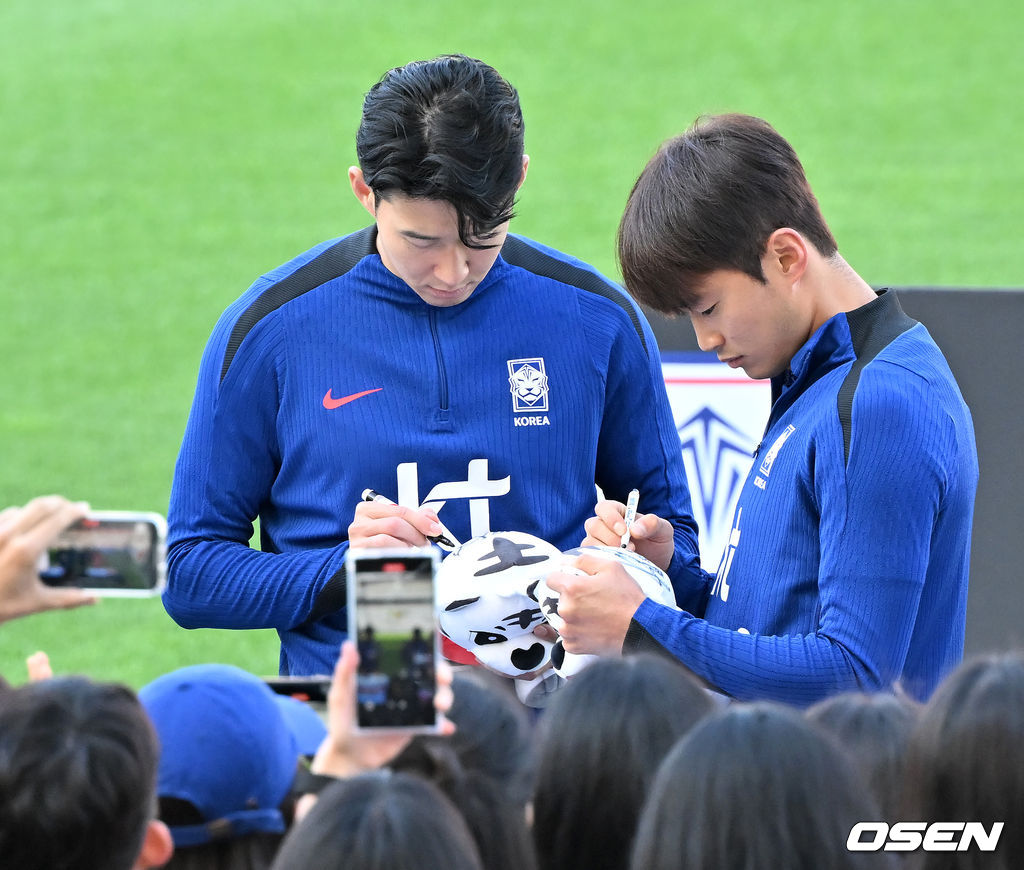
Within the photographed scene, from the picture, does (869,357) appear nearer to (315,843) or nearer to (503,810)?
(503,810)

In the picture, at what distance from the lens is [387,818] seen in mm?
1636

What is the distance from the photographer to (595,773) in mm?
1929

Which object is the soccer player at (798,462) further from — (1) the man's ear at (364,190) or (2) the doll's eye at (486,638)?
(1) the man's ear at (364,190)

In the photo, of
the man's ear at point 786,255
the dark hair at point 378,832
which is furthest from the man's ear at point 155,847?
the man's ear at point 786,255

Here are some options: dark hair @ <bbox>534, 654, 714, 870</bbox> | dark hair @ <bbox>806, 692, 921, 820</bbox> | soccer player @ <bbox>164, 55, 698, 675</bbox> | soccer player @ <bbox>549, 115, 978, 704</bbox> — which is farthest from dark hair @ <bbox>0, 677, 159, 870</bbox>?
soccer player @ <bbox>164, 55, 698, 675</bbox>

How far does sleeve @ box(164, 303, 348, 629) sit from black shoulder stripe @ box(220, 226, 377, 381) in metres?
0.01

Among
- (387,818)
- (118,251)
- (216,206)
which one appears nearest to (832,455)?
(387,818)

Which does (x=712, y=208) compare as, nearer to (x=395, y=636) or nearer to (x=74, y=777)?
(x=395, y=636)

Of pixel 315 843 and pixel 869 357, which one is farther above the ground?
pixel 869 357

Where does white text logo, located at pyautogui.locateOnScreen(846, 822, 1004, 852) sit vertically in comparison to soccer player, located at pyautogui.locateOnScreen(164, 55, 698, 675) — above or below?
below

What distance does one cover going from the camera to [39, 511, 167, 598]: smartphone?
1933mm

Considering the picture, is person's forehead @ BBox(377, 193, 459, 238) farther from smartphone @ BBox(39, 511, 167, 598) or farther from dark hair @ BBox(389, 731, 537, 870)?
dark hair @ BBox(389, 731, 537, 870)

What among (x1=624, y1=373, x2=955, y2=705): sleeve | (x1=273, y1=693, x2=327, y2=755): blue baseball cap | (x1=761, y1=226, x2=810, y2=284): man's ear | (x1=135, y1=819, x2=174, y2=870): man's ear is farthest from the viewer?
(x1=761, y1=226, x2=810, y2=284): man's ear

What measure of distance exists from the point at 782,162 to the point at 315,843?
1640mm
